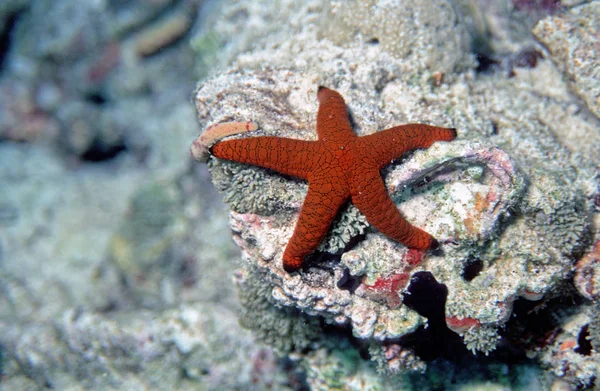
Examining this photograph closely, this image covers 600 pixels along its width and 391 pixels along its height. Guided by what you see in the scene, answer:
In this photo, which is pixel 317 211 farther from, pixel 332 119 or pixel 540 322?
pixel 540 322

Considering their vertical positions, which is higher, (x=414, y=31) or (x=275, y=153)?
(x=414, y=31)

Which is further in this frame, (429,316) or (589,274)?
(589,274)

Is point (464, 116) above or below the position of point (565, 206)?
above

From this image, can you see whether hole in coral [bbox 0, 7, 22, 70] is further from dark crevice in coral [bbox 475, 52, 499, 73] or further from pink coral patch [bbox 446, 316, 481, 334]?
pink coral patch [bbox 446, 316, 481, 334]

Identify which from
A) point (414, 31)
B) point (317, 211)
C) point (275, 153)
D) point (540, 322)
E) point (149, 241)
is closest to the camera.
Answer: point (317, 211)

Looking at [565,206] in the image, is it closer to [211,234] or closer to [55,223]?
[211,234]

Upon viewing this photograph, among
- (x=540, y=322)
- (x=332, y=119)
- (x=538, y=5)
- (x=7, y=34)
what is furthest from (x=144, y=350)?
(x=7, y=34)

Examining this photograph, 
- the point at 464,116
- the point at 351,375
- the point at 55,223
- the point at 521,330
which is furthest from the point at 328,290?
the point at 55,223

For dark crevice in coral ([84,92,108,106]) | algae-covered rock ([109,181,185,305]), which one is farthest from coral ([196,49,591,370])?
dark crevice in coral ([84,92,108,106])
